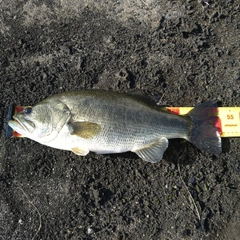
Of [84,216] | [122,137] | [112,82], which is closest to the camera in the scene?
[122,137]

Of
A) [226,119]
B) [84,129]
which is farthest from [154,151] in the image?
[226,119]

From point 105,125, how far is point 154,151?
68cm

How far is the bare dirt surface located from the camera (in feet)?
12.9

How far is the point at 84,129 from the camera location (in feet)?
11.3

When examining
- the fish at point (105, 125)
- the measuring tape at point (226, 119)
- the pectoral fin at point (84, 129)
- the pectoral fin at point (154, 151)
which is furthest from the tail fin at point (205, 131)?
the pectoral fin at point (84, 129)

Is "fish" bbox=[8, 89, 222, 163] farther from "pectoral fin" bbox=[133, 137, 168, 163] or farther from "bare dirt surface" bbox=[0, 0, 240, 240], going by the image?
"bare dirt surface" bbox=[0, 0, 240, 240]

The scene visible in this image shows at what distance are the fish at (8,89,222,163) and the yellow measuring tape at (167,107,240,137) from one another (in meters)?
0.29

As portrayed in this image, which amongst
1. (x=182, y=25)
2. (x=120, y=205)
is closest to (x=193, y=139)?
(x=120, y=205)

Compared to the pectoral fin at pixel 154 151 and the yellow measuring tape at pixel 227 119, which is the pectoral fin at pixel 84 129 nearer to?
the pectoral fin at pixel 154 151

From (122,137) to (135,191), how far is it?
0.82 metres

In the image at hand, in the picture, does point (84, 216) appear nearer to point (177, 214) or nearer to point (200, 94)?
point (177, 214)

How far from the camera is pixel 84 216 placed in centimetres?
389

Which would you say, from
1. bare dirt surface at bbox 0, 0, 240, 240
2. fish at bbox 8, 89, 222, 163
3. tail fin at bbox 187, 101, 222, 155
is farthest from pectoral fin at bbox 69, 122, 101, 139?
tail fin at bbox 187, 101, 222, 155

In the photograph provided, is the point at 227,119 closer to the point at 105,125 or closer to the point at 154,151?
the point at 154,151
